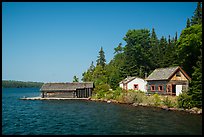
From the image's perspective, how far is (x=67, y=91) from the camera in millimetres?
61531

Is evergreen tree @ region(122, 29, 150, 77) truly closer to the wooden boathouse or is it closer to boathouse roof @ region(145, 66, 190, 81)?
the wooden boathouse

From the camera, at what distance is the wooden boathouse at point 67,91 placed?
2414 inches

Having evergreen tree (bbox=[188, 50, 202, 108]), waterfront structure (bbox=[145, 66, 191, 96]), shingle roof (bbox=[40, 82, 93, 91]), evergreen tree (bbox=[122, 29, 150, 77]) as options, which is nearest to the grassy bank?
evergreen tree (bbox=[188, 50, 202, 108])

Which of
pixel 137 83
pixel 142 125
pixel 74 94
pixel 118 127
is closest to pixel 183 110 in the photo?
pixel 142 125

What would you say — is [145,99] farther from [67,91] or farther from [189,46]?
[67,91]

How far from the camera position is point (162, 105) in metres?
38.9

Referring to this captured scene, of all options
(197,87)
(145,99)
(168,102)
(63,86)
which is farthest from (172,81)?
(63,86)

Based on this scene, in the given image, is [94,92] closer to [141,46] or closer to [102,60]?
[141,46]

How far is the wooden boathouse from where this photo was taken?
6131cm

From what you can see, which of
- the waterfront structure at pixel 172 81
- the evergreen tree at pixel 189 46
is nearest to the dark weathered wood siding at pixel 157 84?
the waterfront structure at pixel 172 81

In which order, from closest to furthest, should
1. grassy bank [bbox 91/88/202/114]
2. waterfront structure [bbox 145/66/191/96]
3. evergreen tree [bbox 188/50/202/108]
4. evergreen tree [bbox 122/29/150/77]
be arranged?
evergreen tree [bbox 188/50/202/108]
grassy bank [bbox 91/88/202/114]
waterfront structure [bbox 145/66/191/96]
evergreen tree [bbox 122/29/150/77]

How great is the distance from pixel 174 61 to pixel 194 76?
1092 inches

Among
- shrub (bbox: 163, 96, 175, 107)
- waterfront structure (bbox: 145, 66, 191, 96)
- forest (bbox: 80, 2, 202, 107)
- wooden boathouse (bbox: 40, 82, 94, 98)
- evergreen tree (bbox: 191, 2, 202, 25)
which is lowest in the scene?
shrub (bbox: 163, 96, 175, 107)

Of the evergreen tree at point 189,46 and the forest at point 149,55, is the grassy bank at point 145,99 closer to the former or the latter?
the forest at point 149,55
